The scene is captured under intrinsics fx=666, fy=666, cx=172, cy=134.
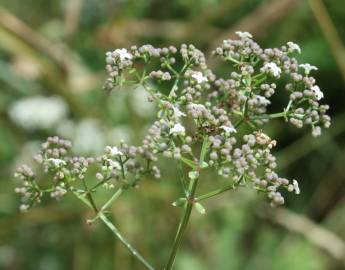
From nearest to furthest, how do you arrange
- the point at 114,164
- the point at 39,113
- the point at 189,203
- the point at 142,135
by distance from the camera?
the point at 189,203 < the point at 114,164 < the point at 142,135 < the point at 39,113

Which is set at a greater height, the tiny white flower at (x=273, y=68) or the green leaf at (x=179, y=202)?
the tiny white flower at (x=273, y=68)

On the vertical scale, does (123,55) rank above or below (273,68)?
above

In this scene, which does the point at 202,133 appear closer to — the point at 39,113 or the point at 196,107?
the point at 196,107

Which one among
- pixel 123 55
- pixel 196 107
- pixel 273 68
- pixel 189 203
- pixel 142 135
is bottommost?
pixel 189 203

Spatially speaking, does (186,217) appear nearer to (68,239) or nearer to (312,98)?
(312,98)

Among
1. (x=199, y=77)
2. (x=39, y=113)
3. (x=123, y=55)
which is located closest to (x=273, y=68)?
(x=199, y=77)

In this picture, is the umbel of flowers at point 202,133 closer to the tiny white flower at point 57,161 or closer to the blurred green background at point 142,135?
the tiny white flower at point 57,161

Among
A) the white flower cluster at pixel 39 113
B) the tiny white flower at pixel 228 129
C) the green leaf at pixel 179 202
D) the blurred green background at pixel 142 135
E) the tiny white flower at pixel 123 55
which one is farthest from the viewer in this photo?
the white flower cluster at pixel 39 113

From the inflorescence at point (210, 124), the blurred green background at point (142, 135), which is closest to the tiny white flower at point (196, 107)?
the inflorescence at point (210, 124)
